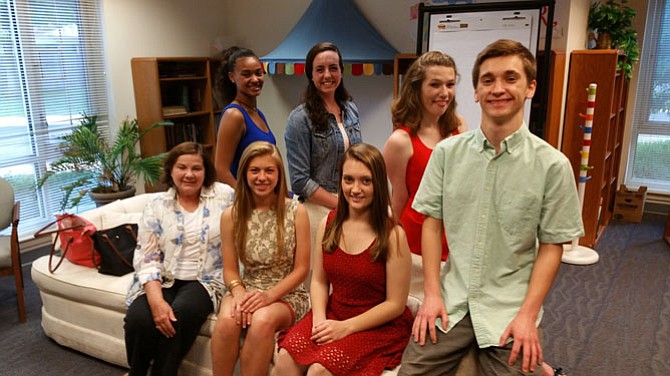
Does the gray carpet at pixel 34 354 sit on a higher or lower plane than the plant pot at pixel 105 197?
lower

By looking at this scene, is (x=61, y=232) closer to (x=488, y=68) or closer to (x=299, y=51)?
(x=488, y=68)

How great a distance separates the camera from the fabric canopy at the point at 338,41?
441cm

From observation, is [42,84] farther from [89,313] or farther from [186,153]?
[186,153]

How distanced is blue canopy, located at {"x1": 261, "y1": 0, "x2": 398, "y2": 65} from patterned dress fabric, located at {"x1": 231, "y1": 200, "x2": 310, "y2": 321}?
2.69 metres

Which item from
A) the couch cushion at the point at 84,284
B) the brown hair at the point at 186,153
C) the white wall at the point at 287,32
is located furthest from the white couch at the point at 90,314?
the white wall at the point at 287,32

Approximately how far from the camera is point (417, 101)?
1.96 m

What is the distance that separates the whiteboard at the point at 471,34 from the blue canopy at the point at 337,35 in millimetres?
1035

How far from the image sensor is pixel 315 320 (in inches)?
69.6

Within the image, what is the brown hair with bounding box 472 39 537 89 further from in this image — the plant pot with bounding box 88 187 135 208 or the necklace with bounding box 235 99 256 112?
the plant pot with bounding box 88 187 135 208

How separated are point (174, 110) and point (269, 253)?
3.31m

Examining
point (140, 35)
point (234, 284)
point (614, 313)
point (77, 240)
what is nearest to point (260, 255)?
point (234, 284)

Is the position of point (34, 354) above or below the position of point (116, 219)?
below

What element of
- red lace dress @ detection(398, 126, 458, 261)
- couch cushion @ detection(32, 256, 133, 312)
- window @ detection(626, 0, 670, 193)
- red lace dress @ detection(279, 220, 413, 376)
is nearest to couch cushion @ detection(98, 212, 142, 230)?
couch cushion @ detection(32, 256, 133, 312)

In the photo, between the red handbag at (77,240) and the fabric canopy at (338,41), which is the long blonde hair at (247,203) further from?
the fabric canopy at (338,41)
